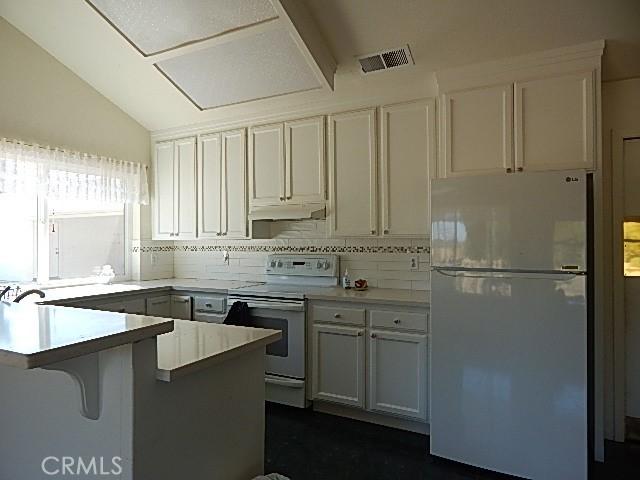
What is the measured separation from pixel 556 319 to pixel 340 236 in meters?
1.63

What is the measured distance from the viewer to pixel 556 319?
2195 mm

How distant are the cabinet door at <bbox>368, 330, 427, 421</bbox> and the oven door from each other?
0.53m

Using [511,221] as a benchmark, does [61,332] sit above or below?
below

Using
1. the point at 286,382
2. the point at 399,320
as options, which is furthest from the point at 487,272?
the point at 286,382

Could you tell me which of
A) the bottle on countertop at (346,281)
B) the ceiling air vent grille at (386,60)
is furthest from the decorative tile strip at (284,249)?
the ceiling air vent grille at (386,60)

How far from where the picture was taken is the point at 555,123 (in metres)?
2.58

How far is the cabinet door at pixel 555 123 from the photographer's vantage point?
8.20 feet

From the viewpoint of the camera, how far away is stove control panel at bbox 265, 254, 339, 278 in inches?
143

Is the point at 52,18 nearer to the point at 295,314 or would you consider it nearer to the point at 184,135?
the point at 184,135

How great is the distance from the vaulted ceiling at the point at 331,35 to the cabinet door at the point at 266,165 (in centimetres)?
22

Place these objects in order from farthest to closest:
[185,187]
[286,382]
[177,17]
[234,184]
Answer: [185,187], [234,184], [286,382], [177,17]

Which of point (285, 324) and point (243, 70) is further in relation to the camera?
point (285, 324)

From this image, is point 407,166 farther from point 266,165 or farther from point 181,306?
point 181,306

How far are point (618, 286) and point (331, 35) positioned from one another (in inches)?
96.9
